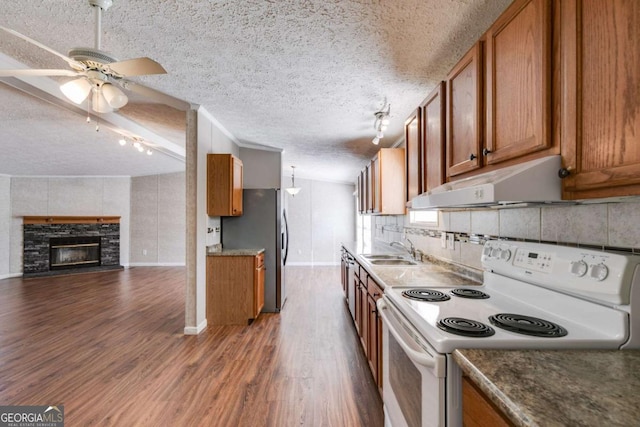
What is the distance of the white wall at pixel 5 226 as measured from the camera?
665cm

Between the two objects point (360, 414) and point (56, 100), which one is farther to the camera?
point (56, 100)

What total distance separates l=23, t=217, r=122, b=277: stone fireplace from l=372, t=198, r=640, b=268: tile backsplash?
8.11 meters

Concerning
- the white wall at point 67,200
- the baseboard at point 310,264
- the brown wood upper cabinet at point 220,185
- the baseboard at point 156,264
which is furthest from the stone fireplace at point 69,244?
the brown wood upper cabinet at point 220,185

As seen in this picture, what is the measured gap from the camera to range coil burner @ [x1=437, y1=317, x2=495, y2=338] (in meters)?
1.00

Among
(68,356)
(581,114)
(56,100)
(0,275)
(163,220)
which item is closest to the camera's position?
(581,114)

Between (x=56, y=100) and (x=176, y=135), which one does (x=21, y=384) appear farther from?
(x=176, y=135)

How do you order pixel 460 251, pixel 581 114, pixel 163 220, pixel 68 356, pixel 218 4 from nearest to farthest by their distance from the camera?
pixel 581 114 → pixel 218 4 → pixel 460 251 → pixel 68 356 → pixel 163 220

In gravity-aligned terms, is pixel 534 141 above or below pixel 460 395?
above

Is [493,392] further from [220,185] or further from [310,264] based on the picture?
[310,264]

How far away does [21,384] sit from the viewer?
7.75 feet

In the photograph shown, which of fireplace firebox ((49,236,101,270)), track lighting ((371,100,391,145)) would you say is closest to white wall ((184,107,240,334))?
track lighting ((371,100,391,145))

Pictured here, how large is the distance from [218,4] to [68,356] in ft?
10.9

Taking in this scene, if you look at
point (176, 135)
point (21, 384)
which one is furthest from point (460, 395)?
point (176, 135)

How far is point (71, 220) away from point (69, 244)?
59 centimetres
